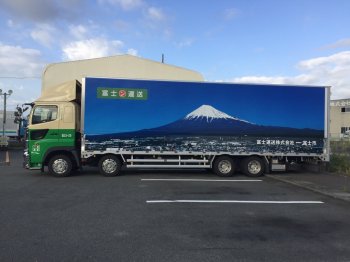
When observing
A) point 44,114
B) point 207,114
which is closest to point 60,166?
point 44,114

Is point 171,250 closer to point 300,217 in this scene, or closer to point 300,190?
point 300,217

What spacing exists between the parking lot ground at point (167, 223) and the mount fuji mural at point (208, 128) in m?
2.69

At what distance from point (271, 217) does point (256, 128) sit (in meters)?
7.37

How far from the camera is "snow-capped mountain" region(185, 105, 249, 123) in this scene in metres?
15.6

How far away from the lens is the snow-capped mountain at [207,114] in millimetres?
15570

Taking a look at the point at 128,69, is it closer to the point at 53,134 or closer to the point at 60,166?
the point at 53,134

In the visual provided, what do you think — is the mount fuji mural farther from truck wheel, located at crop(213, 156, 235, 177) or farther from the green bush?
the green bush

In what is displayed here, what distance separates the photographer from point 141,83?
1545cm

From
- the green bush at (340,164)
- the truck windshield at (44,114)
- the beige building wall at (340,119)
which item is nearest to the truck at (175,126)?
the truck windshield at (44,114)

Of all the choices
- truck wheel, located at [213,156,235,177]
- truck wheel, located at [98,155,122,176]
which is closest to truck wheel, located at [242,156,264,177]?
truck wheel, located at [213,156,235,177]

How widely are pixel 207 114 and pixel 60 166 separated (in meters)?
5.68

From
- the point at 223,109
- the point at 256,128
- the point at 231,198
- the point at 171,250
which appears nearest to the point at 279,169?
the point at 256,128

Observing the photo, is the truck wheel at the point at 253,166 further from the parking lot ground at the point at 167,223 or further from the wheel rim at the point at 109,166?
the wheel rim at the point at 109,166

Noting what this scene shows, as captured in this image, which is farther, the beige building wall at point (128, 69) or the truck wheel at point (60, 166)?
the beige building wall at point (128, 69)
